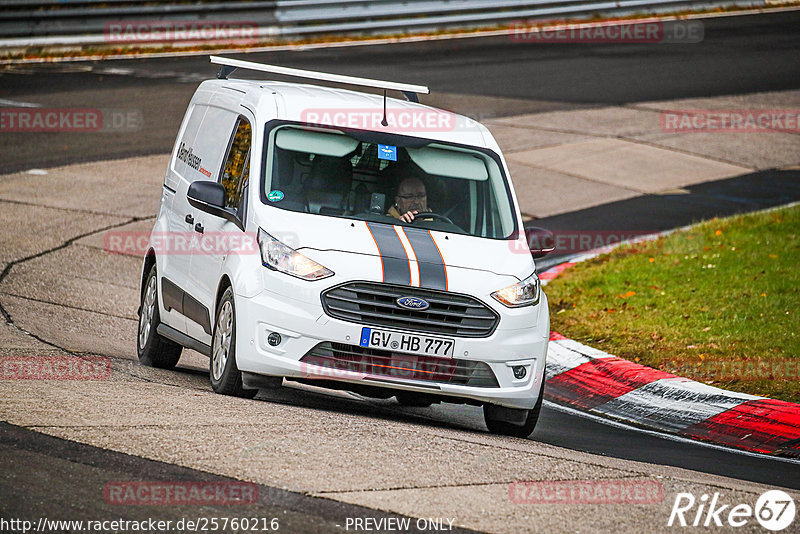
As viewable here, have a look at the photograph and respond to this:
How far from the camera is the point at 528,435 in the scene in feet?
26.5

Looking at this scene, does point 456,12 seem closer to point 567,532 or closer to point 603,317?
point 603,317

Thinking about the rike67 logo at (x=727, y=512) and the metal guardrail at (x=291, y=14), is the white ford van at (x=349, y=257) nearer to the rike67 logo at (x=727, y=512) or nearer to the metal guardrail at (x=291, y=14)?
the rike67 logo at (x=727, y=512)

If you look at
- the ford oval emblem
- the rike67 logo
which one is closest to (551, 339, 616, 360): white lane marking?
the ford oval emblem

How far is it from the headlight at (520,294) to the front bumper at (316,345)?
0.09 metres

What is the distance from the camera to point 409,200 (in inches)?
326

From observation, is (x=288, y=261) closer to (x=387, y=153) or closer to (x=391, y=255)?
(x=391, y=255)

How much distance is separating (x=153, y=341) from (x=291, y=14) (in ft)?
66.0

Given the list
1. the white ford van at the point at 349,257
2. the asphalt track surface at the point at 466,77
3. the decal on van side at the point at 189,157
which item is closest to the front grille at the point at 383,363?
the white ford van at the point at 349,257

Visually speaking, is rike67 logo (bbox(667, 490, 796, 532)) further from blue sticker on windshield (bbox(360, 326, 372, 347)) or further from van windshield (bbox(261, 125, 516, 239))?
van windshield (bbox(261, 125, 516, 239))

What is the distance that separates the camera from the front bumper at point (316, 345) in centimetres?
730

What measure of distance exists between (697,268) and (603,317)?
181 centimetres

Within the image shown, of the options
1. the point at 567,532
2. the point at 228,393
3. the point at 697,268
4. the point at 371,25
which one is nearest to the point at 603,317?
the point at 697,268

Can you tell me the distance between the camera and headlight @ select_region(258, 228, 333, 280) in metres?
7.35

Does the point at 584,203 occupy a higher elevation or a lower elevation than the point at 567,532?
lower
